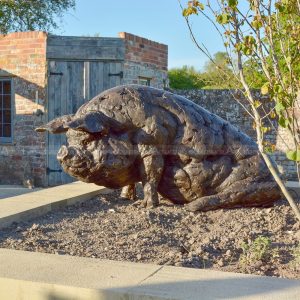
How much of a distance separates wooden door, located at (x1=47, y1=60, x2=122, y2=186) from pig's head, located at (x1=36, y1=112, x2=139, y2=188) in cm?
708

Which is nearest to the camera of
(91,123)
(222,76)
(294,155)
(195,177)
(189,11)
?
(294,155)

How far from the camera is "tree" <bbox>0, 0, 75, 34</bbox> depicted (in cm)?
2053

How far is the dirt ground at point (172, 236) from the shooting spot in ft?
11.3

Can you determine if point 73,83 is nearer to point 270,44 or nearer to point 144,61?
point 144,61

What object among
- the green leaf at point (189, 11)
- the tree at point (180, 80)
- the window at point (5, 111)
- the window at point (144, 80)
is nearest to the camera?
the green leaf at point (189, 11)

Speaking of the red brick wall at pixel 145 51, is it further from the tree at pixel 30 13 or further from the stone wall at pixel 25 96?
the tree at pixel 30 13

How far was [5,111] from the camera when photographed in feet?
42.8

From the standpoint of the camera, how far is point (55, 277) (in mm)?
2799

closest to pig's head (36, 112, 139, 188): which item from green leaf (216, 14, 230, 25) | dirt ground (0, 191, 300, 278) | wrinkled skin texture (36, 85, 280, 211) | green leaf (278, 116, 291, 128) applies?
wrinkled skin texture (36, 85, 280, 211)

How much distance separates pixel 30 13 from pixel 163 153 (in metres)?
17.5

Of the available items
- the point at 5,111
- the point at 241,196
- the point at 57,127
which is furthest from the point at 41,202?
the point at 5,111

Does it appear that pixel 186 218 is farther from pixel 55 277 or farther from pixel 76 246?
pixel 55 277

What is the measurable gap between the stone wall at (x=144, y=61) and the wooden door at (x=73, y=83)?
31 centimetres

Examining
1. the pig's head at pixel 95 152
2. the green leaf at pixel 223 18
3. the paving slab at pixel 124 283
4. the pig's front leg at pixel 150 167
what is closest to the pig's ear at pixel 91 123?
the pig's head at pixel 95 152
